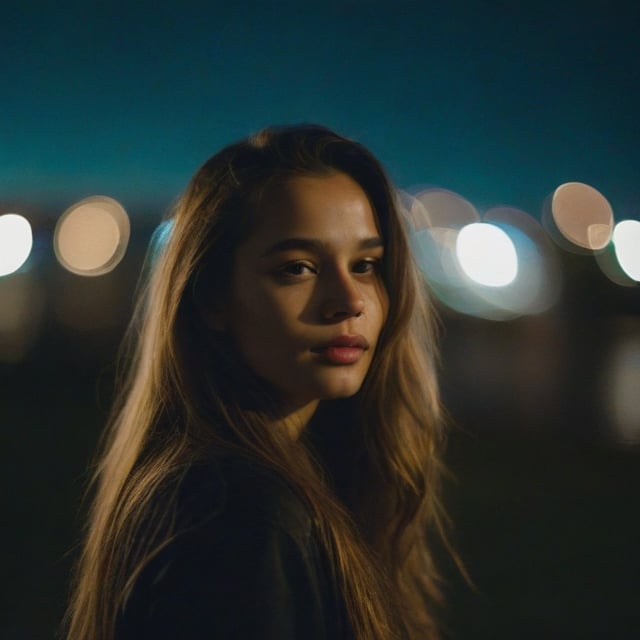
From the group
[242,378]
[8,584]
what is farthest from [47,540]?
[242,378]

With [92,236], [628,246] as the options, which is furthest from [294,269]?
[628,246]

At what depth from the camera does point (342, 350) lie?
1.47m

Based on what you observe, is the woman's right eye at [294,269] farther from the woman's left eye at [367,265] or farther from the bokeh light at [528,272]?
the bokeh light at [528,272]

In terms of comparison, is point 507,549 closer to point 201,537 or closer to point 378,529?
point 378,529

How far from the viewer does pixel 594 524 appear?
6254mm

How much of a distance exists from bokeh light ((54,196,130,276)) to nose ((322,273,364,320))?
12.8 metres

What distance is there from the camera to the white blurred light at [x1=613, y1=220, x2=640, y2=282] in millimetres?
17797

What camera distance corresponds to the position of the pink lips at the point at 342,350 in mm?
1454

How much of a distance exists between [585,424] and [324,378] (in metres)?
8.92

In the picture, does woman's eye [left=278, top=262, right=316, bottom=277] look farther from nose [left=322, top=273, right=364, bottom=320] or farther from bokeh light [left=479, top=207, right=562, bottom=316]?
bokeh light [left=479, top=207, right=562, bottom=316]

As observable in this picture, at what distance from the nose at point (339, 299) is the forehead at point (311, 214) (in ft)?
0.21

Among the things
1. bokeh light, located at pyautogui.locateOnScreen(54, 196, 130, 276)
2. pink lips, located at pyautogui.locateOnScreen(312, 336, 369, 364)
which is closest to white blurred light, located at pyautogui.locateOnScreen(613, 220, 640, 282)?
bokeh light, located at pyautogui.locateOnScreen(54, 196, 130, 276)

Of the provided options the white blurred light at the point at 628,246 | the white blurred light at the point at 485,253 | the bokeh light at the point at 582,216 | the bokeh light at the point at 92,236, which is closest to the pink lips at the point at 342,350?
the bokeh light at the point at 92,236

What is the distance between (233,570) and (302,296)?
48 cm
